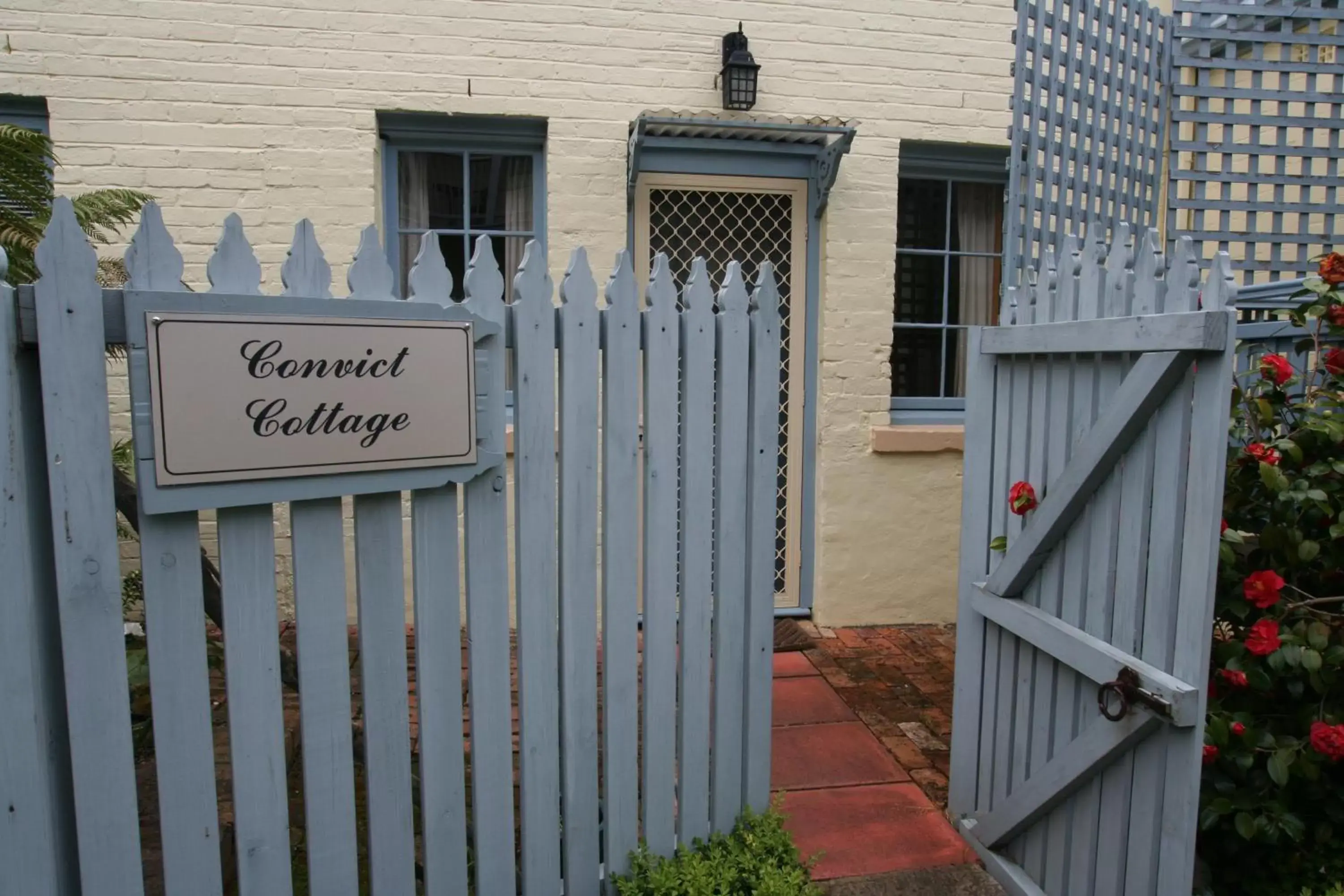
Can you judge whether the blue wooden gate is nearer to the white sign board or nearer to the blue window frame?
the white sign board

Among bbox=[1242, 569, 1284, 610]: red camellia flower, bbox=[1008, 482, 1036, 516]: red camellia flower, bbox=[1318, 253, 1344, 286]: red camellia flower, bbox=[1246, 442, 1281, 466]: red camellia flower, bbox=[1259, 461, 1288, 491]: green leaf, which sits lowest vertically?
bbox=[1242, 569, 1284, 610]: red camellia flower

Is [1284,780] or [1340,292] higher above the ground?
[1340,292]

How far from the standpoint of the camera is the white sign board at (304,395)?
1.59 meters

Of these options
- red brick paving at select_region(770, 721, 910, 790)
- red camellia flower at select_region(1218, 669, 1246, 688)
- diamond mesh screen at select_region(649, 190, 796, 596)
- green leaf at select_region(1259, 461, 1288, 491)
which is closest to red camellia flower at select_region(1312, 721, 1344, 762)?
red camellia flower at select_region(1218, 669, 1246, 688)

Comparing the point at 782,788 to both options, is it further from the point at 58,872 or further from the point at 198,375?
the point at 198,375

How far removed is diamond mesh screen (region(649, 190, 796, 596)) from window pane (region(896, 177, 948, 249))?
710mm

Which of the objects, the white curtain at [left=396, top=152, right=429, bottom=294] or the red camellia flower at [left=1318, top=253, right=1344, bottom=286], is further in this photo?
the white curtain at [left=396, top=152, right=429, bottom=294]

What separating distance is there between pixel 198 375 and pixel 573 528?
868 mm

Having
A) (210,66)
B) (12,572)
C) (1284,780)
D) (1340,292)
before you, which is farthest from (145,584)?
(210,66)

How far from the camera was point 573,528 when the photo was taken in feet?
6.93

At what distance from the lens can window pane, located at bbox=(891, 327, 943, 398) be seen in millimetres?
5113

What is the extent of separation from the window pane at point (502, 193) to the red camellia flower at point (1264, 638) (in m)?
3.67

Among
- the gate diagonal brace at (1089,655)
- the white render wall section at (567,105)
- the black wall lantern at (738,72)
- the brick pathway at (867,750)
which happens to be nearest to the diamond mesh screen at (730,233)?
the white render wall section at (567,105)

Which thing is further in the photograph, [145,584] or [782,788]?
[782,788]
